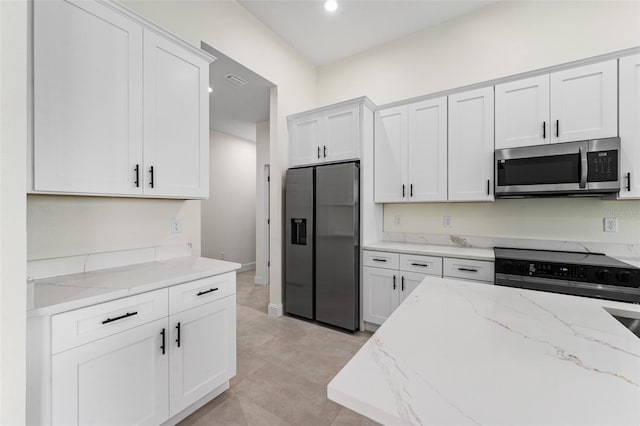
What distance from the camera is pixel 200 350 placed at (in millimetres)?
1725

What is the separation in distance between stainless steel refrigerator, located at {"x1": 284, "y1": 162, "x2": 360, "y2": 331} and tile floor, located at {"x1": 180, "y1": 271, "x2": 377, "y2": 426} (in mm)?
241

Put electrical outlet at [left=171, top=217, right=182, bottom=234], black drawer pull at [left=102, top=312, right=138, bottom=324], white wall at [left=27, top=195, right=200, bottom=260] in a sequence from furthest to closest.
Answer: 1. electrical outlet at [left=171, top=217, right=182, bottom=234]
2. white wall at [left=27, top=195, right=200, bottom=260]
3. black drawer pull at [left=102, top=312, right=138, bottom=324]

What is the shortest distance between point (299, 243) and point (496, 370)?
8.77 feet

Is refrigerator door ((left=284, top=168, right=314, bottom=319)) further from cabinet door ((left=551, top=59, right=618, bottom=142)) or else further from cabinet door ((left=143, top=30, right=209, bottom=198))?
cabinet door ((left=551, top=59, right=618, bottom=142))

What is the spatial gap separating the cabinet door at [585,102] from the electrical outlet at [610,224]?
2.41ft

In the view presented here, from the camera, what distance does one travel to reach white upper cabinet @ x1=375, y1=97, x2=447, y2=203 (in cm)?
283

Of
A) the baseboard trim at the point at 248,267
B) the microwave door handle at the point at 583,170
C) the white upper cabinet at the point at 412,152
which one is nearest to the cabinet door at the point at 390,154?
the white upper cabinet at the point at 412,152

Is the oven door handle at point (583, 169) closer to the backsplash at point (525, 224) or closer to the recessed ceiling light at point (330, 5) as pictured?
the backsplash at point (525, 224)

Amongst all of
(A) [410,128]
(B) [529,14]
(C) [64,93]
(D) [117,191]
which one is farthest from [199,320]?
(B) [529,14]

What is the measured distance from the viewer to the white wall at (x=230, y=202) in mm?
5145

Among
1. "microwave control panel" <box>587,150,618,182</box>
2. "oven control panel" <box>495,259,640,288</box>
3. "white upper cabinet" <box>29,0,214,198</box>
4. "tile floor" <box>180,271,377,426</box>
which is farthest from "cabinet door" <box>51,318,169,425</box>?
"microwave control panel" <box>587,150,618,182</box>

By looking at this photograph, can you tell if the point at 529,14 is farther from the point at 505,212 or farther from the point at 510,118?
the point at 505,212

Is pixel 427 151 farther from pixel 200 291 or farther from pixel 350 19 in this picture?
pixel 200 291

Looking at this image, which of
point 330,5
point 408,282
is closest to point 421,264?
point 408,282
